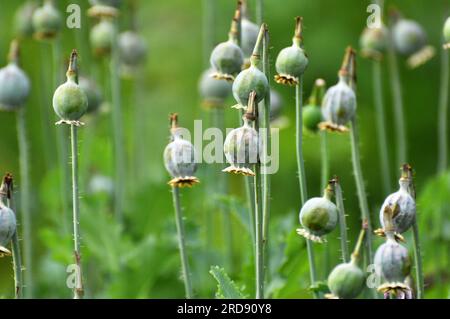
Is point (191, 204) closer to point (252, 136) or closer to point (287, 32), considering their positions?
point (287, 32)

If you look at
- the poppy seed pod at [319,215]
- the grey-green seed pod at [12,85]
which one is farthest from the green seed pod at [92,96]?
the poppy seed pod at [319,215]

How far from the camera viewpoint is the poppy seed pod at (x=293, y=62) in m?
1.62

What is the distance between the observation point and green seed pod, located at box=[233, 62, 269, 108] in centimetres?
155

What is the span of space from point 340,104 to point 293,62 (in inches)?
7.8

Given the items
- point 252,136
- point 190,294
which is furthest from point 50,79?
point 252,136

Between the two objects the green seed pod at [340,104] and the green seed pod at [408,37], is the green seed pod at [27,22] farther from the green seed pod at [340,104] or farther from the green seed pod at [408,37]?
the green seed pod at [340,104]

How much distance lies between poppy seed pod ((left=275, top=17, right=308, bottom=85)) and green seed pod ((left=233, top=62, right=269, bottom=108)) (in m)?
0.07

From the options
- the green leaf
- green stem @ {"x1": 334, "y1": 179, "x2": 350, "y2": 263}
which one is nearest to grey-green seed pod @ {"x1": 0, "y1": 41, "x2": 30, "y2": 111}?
the green leaf

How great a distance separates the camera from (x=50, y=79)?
3963 millimetres

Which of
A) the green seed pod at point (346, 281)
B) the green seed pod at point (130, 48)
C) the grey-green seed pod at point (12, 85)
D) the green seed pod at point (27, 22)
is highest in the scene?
the green seed pod at point (27, 22)

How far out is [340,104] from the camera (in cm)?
178

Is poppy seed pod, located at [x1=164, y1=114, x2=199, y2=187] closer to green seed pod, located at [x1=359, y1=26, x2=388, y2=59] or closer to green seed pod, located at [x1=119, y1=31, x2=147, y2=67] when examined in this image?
green seed pod, located at [x1=359, y1=26, x2=388, y2=59]

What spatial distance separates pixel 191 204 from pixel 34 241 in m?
0.90

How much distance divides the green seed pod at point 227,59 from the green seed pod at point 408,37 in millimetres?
950
